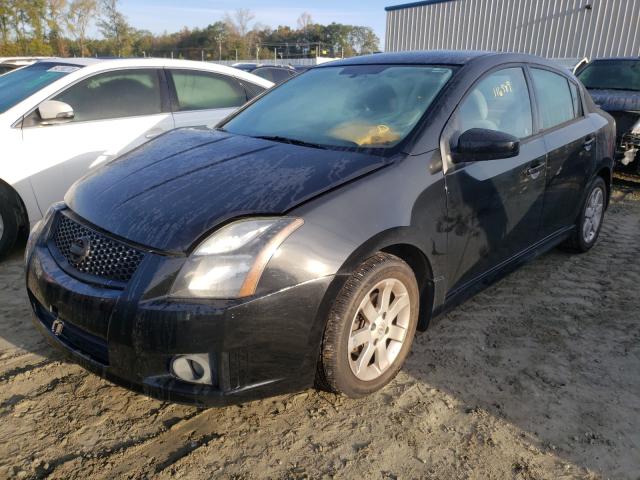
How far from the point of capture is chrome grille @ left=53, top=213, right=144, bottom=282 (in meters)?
2.09

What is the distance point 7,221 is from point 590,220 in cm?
469

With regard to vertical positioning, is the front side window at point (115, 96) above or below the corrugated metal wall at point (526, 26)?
below

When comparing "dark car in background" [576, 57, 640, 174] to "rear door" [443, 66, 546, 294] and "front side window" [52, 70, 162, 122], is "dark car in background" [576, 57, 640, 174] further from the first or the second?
"front side window" [52, 70, 162, 122]

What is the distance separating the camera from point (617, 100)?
711 cm

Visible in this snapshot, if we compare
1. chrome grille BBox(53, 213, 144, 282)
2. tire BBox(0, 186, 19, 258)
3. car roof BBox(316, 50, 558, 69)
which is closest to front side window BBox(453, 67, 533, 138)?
car roof BBox(316, 50, 558, 69)

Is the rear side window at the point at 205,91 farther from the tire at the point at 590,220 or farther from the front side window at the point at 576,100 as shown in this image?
the tire at the point at 590,220

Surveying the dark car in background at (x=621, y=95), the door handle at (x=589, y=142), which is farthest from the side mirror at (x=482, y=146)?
the dark car in background at (x=621, y=95)

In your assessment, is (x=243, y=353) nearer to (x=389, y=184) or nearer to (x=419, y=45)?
(x=389, y=184)

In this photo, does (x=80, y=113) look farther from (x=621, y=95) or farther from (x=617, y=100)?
(x=621, y=95)

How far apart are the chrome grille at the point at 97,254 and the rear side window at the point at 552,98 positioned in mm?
2770

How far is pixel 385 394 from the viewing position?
258 cm

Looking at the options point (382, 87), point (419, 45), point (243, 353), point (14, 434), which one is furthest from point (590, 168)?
point (419, 45)

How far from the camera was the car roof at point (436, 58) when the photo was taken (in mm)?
3113

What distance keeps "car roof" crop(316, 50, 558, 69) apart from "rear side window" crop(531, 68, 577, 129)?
0.14 m
